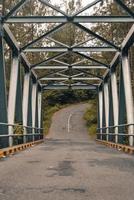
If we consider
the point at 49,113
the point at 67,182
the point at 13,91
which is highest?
the point at 49,113

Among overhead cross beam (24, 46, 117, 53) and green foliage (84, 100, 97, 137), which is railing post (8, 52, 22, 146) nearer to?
overhead cross beam (24, 46, 117, 53)

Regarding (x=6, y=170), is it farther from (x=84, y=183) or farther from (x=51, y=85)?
(x=51, y=85)

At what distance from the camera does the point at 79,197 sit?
5508 millimetres

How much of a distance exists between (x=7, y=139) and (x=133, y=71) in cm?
1647

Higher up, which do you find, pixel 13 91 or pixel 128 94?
pixel 13 91

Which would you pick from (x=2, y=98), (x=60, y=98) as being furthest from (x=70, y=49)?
(x=60, y=98)

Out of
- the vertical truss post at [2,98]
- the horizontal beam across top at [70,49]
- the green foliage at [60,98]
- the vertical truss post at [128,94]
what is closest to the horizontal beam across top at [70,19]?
the vertical truss post at [2,98]

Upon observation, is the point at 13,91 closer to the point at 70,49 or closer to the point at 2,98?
the point at 2,98

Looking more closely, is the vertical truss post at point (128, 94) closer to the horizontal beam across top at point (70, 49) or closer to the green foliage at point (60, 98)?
the horizontal beam across top at point (70, 49)

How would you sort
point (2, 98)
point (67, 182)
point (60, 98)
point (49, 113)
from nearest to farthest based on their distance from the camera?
1. point (67, 182)
2. point (2, 98)
3. point (49, 113)
4. point (60, 98)

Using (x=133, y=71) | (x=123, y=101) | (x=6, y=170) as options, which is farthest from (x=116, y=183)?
(x=133, y=71)

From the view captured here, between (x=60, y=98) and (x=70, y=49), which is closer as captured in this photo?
(x=70, y=49)

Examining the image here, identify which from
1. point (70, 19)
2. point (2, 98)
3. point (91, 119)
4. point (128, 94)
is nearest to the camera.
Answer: point (2, 98)

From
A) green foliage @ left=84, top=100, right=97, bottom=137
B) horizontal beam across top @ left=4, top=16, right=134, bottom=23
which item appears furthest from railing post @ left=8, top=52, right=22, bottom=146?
green foliage @ left=84, top=100, right=97, bottom=137
